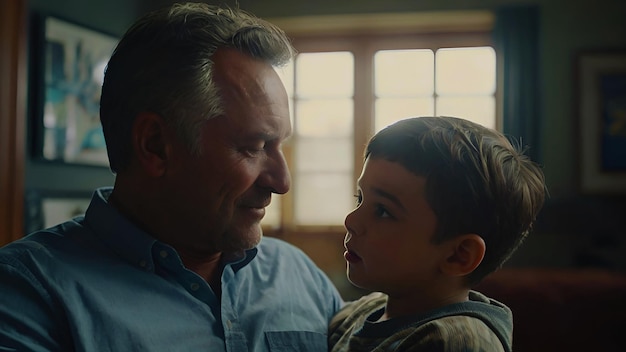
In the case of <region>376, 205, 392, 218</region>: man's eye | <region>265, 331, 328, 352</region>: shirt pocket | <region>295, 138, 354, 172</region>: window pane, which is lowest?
<region>265, 331, 328, 352</region>: shirt pocket

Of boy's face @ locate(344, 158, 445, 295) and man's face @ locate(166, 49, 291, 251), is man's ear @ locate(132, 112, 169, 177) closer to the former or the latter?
man's face @ locate(166, 49, 291, 251)

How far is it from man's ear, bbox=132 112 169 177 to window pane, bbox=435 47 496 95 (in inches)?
151

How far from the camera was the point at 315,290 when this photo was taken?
4.81ft

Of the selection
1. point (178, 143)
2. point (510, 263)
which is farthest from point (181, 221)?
point (510, 263)

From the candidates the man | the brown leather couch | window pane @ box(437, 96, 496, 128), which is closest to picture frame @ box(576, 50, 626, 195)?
window pane @ box(437, 96, 496, 128)

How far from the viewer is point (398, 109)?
5.02 metres

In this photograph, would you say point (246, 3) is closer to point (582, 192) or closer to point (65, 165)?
point (65, 165)

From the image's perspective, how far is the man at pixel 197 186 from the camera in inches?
47.3

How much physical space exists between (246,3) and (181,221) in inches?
162

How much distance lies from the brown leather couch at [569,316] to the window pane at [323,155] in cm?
296

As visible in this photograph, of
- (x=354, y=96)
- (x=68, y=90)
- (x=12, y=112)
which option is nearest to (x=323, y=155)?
(x=354, y=96)

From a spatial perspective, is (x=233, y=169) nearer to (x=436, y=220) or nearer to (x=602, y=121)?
(x=436, y=220)

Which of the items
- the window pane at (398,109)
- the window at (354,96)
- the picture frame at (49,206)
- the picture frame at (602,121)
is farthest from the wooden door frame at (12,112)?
the picture frame at (602,121)

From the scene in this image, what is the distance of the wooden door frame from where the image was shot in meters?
3.25
